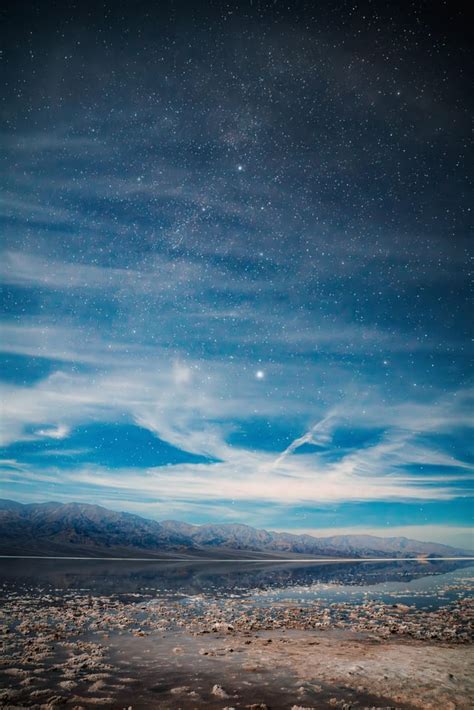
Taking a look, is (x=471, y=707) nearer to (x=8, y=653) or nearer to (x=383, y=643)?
(x=383, y=643)

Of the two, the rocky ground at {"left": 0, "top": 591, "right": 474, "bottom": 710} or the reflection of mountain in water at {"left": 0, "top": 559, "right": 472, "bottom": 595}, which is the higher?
the rocky ground at {"left": 0, "top": 591, "right": 474, "bottom": 710}

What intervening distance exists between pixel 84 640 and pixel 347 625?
11242 millimetres

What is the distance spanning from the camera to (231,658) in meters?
11.5

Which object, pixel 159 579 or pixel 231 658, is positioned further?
pixel 159 579

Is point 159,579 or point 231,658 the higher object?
point 231,658

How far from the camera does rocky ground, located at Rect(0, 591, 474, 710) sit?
8359 millimetres

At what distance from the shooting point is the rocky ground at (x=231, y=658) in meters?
8.36

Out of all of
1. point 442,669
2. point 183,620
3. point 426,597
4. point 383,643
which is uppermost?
point 442,669

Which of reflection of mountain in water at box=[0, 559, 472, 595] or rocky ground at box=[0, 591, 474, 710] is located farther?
reflection of mountain in water at box=[0, 559, 472, 595]

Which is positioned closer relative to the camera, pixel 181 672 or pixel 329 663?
pixel 181 672

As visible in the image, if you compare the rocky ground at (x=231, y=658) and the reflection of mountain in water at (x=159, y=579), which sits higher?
the rocky ground at (x=231, y=658)

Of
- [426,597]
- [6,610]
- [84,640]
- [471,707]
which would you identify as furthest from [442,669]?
[426,597]

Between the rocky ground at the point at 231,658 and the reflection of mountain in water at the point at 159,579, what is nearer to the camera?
the rocky ground at the point at 231,658

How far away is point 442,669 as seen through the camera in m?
10.5
